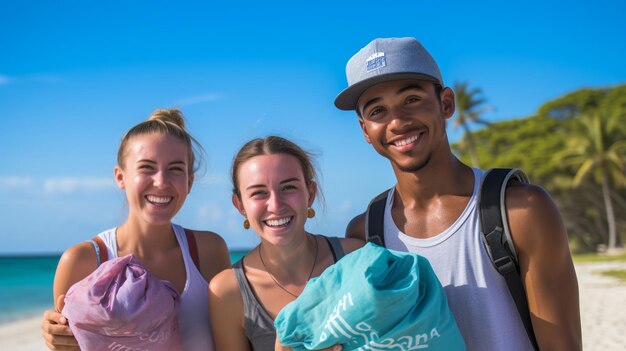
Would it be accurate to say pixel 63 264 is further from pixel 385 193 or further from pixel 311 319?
pixel 385 193

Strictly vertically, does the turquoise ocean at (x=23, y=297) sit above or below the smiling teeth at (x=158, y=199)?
above

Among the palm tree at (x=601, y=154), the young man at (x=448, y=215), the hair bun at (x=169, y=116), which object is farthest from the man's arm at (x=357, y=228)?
the palm tree at (x=601, y=154)

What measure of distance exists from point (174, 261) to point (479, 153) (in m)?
42.4

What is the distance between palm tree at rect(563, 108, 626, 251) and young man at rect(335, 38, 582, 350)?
Result: 36.4m

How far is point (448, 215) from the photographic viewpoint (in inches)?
118

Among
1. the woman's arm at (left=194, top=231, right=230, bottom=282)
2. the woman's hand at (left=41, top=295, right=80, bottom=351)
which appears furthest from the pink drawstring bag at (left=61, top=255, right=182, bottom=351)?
the woman's arm at (left=194, top=231, right=230, bottom=282)

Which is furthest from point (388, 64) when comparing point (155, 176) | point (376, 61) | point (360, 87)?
point (155, 176)

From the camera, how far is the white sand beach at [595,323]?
11089mm

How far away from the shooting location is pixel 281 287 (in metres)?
3.09

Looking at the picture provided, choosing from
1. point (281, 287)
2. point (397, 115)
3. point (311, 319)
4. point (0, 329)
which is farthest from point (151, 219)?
point (0, 329)

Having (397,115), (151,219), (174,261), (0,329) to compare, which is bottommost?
(174,261)

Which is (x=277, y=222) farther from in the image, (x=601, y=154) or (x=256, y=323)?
(x=601, y=154)

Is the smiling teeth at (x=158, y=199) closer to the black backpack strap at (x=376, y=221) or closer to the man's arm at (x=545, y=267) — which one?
the black backpack strap at (x=376, y=221)

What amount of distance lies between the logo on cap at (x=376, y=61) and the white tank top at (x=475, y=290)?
859 millimetres
